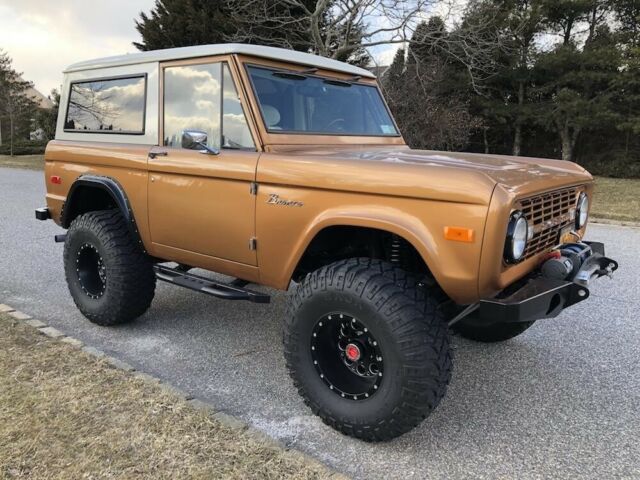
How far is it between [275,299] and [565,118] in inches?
746

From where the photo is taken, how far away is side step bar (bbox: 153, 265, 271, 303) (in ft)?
11.0

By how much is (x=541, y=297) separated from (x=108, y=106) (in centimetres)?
347

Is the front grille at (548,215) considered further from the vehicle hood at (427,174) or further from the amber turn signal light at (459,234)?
the amber turn signal light at (459,234)

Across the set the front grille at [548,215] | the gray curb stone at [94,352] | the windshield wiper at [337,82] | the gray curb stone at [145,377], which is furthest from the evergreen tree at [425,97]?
the gray curb stone at [145,377]

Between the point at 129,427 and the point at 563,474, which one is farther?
the point at 129,427

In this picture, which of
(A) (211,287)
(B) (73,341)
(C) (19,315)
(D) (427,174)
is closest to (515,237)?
(D) (427,174)

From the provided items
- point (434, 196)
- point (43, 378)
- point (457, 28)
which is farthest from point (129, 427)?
point (457, 28)

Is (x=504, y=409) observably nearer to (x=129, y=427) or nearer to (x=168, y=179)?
(x=129, y=427)

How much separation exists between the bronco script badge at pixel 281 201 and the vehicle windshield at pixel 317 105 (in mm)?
497

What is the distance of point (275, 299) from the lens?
16.6ft

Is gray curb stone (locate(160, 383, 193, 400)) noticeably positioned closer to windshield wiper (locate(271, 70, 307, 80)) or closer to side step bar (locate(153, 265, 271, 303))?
side step bar (locate(153, 265, 271, 303))

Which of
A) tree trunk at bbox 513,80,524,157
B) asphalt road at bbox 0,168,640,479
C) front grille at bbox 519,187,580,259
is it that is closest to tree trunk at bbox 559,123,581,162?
tree trunk at bbox 513,80,524,157

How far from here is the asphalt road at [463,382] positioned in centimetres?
263

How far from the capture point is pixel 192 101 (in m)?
3.62
